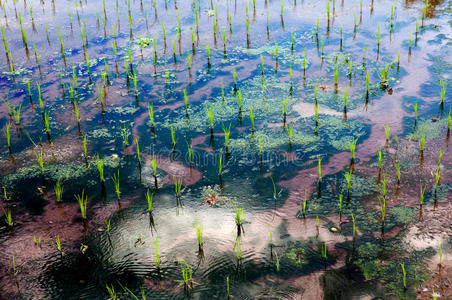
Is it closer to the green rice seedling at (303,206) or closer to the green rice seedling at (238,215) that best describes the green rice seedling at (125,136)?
the green rice seedling at (238,215)

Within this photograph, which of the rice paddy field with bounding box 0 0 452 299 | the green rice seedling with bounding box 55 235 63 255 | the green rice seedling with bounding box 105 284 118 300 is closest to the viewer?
the green rice seedling with bounding box 105 284 118 300

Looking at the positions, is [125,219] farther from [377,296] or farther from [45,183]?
[377,296]

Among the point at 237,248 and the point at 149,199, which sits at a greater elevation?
the point at 149,199

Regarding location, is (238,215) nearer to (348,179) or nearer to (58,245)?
(348,179)

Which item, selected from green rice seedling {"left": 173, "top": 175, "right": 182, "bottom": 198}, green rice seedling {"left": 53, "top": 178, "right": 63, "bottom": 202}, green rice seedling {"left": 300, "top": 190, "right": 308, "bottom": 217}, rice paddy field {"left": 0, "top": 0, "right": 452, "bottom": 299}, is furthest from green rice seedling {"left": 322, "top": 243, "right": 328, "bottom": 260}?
green rice seedling {"left": 53, "top": 178, "right": 63, "bottom": 202}

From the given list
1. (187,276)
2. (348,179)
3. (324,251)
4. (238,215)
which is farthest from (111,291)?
(348,179)

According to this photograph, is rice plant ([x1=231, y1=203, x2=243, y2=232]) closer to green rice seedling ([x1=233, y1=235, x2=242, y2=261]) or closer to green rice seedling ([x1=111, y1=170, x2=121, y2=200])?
green rice seedling ([x1=233, y1=235, x2=242, y2=261])

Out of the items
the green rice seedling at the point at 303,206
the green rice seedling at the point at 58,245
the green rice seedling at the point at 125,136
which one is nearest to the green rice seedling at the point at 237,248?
the green rice seedling at the point at 303,206

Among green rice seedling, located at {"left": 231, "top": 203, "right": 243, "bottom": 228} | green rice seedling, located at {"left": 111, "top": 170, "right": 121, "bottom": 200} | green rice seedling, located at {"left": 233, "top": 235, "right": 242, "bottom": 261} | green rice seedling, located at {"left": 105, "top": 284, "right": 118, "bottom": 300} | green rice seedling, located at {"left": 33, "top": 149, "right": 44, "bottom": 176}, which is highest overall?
green rice seedling, located at {"left": 33, "top": 149, "right": 44, "bottom": 176}

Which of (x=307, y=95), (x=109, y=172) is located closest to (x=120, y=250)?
(x=109, y=172)

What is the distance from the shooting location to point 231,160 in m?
4.33

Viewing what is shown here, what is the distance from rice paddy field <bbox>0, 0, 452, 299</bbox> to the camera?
3133 mm

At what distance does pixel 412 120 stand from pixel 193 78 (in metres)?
2.76

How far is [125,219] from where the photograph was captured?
3.70 m
